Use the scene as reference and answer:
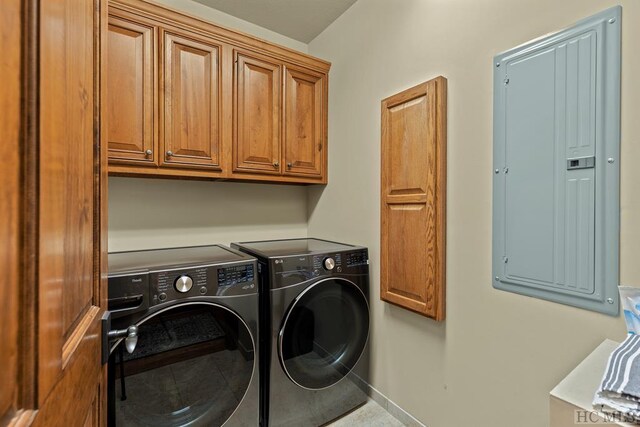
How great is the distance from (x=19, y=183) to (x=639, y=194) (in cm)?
144

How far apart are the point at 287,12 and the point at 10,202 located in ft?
7.26

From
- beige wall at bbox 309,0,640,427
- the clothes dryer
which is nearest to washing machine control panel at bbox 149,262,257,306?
the clothes dryer

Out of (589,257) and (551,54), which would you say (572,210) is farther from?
(551,54)

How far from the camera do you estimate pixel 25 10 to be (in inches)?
14.5

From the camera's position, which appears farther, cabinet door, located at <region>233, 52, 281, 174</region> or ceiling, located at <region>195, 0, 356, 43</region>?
ceiling, located at <region>195, 0, 356, 43</region>

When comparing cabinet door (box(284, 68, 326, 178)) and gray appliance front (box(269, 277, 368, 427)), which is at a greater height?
cabinet door (box(284, 68, 326, 178))

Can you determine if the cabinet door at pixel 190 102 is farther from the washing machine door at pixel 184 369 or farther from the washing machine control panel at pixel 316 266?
the washing machine door at pixel 184 369

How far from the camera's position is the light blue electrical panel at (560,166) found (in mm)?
973

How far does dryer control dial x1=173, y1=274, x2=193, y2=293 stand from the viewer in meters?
1.27

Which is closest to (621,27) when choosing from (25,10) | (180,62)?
(25,10)

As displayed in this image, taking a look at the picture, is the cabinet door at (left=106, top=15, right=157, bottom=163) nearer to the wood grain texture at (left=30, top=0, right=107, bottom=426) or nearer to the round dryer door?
the wood grain texture at (left=30, top=0, right=107, bottom=426)

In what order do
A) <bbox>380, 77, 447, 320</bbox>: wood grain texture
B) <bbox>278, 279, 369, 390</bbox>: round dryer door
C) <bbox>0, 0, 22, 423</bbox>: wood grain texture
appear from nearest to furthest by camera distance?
1. <bbox>0, 0, 22, 423</bbox>: wood grain texture
2. <bbox>380, 77, 447, 320</bbox>: wood grain texture
3. <bbox>278, 279, 369, 390</bbox>: round dryer door

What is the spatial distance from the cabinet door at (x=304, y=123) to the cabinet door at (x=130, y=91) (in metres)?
0.80

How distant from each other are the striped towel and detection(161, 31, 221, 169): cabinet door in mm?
1797
